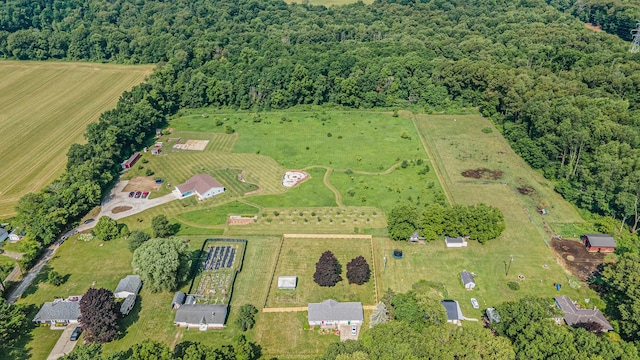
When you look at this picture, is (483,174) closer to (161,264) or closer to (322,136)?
(322,136)

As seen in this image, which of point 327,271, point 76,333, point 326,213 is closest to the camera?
point 76,333

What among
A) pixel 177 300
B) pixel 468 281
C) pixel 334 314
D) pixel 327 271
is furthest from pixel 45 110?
pixel 468 281

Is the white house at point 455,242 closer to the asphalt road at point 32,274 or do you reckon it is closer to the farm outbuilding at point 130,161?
the asphalt road at point 32,274

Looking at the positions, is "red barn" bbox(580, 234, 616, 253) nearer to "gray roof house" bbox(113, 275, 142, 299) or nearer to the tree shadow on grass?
the tree shadow on grass

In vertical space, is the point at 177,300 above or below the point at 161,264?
below

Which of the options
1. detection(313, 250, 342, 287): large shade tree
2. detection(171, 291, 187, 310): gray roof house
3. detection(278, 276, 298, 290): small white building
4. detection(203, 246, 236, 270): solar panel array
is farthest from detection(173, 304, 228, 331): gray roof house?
detection(313, 250, 342, 287): large shade tree

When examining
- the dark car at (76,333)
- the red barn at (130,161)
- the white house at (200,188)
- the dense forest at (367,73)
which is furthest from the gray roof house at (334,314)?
the red barn at (130,161)

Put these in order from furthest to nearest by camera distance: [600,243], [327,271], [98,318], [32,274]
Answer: [600,243], [32,274], [327,271], [98,318]
